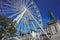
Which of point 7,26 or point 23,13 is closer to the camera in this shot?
point 7,26

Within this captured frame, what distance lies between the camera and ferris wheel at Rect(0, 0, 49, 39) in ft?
22.2

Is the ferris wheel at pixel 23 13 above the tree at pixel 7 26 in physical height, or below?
above

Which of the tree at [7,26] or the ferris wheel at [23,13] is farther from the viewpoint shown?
the ferris wheel at [23,13]

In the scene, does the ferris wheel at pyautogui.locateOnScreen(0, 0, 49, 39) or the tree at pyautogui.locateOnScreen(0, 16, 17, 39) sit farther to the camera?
the ferris wheel at pyautogui.locateOnScreen(0, 0, 49, 39)

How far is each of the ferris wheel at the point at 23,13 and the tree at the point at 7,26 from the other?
173 millimetres

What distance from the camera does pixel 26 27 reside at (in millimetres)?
6996

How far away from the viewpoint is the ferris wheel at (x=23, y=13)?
22.2 feet

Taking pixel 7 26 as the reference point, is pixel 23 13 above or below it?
above

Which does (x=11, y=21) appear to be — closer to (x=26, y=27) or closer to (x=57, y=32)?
(x=26, y=27)

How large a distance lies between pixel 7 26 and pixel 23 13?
35.4 inches

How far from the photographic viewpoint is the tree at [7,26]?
6.42 metres

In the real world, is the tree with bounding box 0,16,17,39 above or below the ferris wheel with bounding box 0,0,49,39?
below

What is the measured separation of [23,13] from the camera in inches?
282

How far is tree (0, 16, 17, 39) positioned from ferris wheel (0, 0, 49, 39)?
17cm
